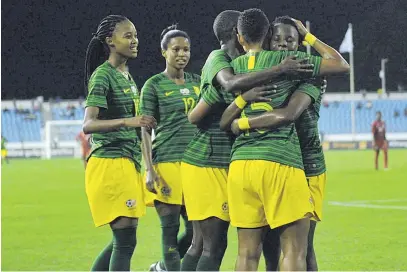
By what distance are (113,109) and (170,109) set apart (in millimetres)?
785

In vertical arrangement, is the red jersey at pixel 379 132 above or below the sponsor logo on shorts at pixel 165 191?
below

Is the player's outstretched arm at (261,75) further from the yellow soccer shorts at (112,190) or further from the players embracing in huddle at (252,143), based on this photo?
the yellow soccer shorts at (112,190)

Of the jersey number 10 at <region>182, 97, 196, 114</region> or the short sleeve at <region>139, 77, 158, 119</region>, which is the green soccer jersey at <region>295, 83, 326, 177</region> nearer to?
the jersey number 10 at <region>182, 97, 196, 114</region>

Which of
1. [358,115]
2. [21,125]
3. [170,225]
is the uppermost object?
[170,225]

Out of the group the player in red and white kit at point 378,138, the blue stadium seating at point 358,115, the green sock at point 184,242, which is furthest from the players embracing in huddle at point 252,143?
the blue stadium seating at point 358,115

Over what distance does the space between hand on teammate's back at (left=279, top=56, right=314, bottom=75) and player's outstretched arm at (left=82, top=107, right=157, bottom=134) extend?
43.5 inches

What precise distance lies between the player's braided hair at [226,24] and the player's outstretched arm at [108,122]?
746 millimetres

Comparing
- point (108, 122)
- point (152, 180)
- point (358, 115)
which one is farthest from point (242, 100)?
point (358, 115)

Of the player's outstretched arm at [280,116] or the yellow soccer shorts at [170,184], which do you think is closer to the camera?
the player's outstretched arm at [280,116]

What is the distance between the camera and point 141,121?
5332mm

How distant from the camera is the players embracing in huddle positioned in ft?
15.3

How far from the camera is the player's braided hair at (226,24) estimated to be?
547 centimetres

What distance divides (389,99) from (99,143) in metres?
44.6

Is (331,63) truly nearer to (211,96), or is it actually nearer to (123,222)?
(211,96)
